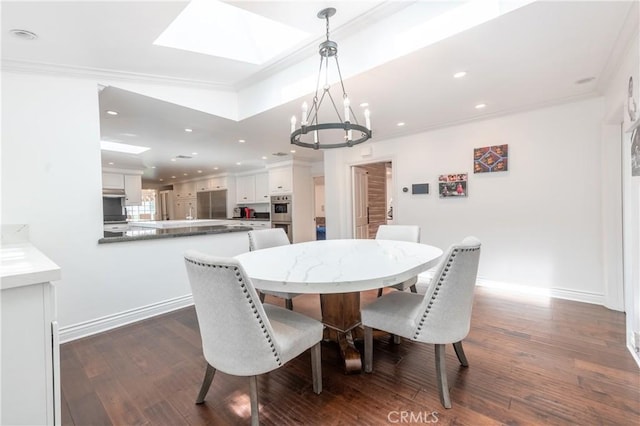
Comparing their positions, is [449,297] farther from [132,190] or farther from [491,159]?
[132,190]

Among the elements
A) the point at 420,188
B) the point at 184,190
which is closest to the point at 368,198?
the point at 420,188

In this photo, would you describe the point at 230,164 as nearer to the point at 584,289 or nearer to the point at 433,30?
the point at 433,30

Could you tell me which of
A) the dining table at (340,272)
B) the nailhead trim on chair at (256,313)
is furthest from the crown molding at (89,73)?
the nailhead trim on chair at (256,313)

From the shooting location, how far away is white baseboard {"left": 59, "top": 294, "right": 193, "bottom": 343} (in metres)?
2.31

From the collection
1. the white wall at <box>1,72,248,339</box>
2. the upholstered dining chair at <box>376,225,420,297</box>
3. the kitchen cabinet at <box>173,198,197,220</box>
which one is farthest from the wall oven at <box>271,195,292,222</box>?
the kitchen cabinet at <box>173,198,197,220</box>

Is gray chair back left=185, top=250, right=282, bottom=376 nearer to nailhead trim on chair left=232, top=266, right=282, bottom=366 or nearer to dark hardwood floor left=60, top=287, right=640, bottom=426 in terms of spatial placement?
nailhead trim on chair left=232, top=266, right=282, bottom=366

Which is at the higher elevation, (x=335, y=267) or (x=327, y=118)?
(x=327, y=118)

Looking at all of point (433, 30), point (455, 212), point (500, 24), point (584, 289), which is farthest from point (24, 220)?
point (584, 289)

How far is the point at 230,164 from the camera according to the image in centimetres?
668

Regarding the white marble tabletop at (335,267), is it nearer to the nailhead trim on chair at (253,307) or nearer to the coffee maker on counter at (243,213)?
the nailhead trim on chair at (253,307)

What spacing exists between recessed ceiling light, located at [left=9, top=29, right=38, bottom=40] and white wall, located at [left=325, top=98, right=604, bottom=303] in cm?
403

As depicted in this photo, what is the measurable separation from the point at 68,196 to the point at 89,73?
1079mm

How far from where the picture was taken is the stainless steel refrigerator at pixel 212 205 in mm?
8016

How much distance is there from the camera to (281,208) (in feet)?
21.3
